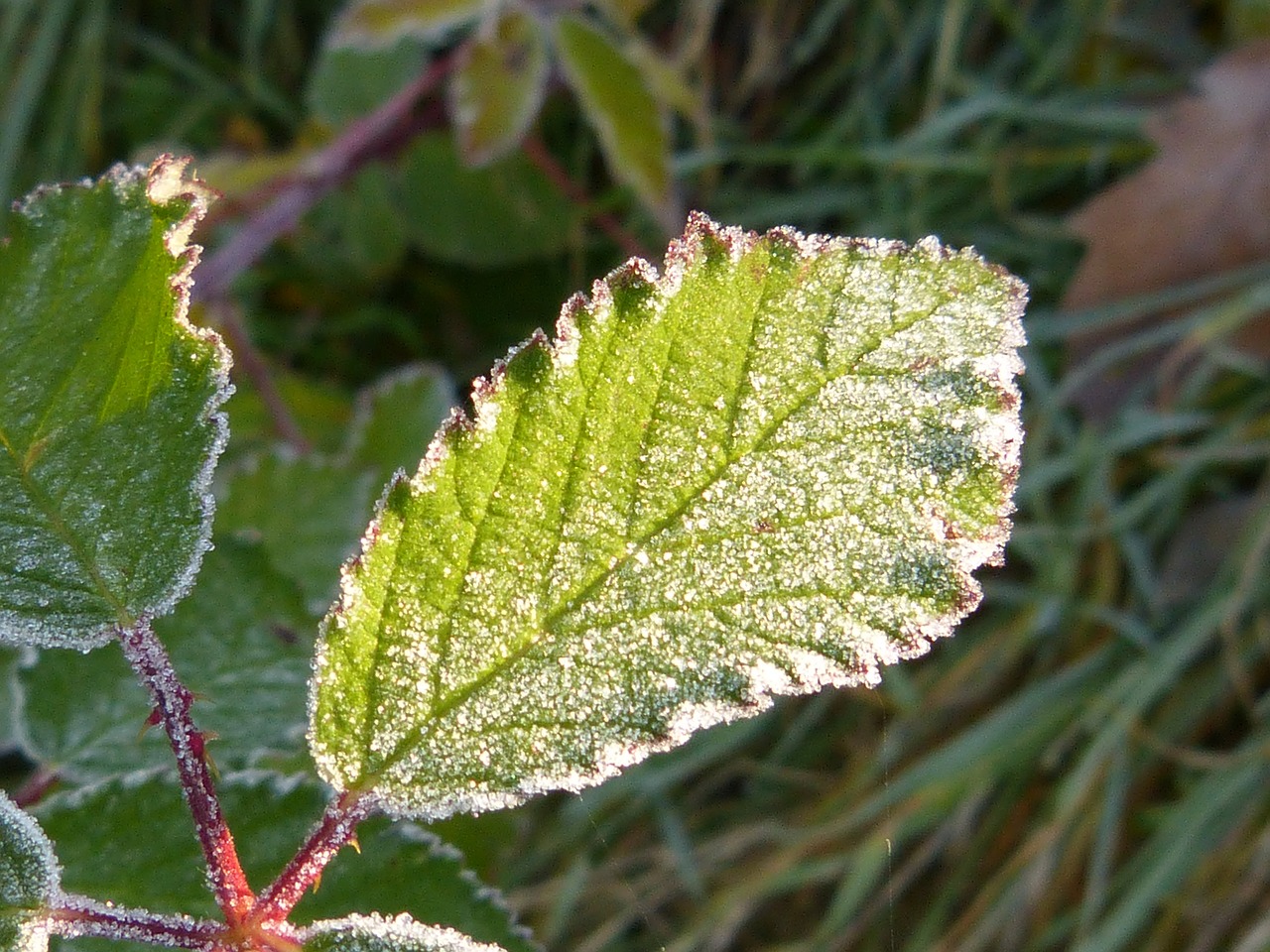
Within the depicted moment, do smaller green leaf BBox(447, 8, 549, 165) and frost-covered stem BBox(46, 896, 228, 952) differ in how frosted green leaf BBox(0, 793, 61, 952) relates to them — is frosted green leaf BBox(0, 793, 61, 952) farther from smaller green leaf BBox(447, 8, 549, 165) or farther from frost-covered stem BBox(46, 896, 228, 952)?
smaller green leaf BBox(447, 8, 549, 165)

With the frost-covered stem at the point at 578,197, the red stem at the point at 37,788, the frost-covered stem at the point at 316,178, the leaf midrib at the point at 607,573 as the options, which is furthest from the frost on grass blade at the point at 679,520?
the frost-covered stem at the point at 578,197

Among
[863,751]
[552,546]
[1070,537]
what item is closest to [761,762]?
[863,751]

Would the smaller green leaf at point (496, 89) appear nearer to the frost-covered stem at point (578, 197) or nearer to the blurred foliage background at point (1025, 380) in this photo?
the blurred foliage background at point (1025, 380)

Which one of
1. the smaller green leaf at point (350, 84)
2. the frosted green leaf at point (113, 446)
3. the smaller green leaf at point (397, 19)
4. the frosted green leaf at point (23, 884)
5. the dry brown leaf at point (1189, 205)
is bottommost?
the frosted green leaf at point (23, 884)

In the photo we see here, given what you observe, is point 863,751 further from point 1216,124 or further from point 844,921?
point 1216,124

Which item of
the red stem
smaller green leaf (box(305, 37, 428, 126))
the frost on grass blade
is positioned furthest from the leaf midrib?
smaller green leaf (box(305, 37, 428, 126))

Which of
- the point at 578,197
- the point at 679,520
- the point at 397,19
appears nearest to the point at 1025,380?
the point at 578,197
